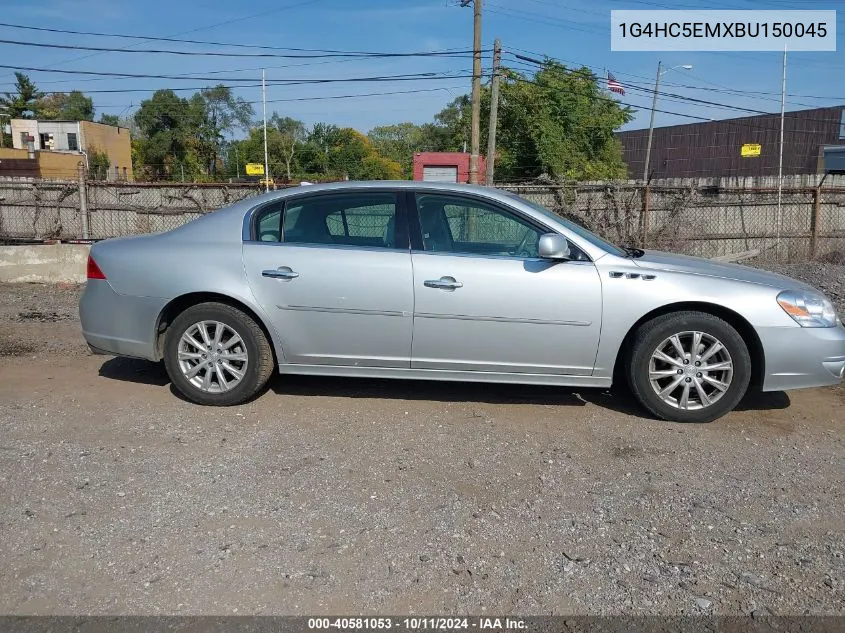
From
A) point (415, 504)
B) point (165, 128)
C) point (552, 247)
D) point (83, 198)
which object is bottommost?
point (415, 504)

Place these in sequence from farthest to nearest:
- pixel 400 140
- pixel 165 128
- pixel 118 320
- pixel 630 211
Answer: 1. pixel 400 140
2. pixel 165 128
3. pixel 630 211
4. pixel 118 320

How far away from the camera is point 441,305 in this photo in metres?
4.89

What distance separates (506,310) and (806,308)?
1.98m

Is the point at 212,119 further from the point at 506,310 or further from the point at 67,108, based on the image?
the point at 506,310

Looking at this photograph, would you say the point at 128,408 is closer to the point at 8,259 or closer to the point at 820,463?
the point at 820,463

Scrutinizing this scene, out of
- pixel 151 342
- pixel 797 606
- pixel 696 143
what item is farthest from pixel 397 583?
pixel 696 143

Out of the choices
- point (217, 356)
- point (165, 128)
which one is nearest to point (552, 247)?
point (217, 356)

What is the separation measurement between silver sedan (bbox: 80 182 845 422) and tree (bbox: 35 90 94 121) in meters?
85.5

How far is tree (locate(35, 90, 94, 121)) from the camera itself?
8075cm

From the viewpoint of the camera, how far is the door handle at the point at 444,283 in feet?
16.0

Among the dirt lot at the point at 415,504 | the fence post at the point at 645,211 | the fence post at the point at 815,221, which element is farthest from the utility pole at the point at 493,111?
the dirt lot at the point at 415,504

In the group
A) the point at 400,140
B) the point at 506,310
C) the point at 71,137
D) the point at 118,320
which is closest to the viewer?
the point at 506,310

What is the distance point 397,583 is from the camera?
302cm

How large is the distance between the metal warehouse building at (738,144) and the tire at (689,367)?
31.7 metres
